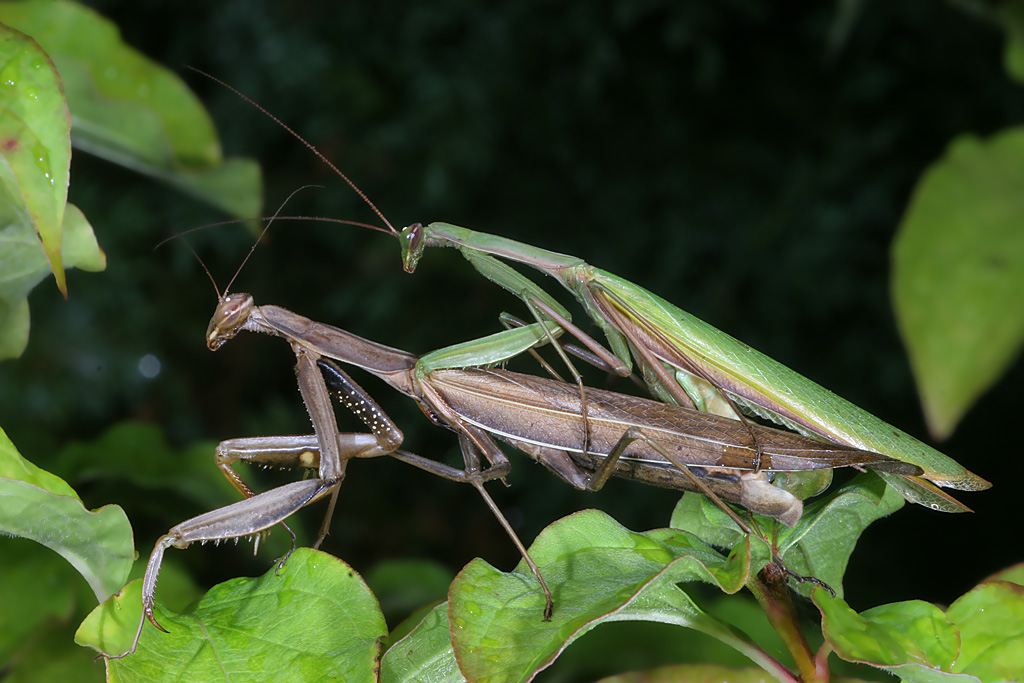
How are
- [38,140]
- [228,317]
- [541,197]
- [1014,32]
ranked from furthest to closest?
[541,197] < [1014,32] < [228,317] < [38,140]

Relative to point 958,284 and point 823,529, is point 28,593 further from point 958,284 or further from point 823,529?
point 958,284

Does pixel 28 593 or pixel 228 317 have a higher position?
pixel 228 317

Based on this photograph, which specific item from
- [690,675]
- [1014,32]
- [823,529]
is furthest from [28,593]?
[1014,32]

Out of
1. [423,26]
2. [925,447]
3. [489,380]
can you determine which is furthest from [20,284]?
[423,26]


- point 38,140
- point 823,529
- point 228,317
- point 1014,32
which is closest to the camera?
point 38,140

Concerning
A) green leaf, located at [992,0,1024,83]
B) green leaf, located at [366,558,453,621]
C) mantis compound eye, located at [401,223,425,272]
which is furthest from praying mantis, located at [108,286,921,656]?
green leaf, located at [992,0,1024,83]

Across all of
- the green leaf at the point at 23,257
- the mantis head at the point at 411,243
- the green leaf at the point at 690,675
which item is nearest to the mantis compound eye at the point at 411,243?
the mantis head at the point at 411,243

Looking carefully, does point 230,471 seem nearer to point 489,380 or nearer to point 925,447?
point 489,380
